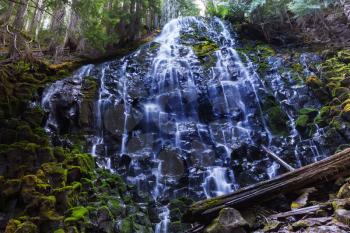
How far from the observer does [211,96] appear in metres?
12.9

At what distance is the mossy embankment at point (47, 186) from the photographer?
6445 millimetres

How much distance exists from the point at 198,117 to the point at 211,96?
114 centimetres

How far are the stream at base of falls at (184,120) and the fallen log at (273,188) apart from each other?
5.97 feet

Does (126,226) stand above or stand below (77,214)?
below

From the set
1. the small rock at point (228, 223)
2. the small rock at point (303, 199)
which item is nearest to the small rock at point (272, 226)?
the small rock at point (228, 223)

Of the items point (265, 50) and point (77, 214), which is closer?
point (77, 214)

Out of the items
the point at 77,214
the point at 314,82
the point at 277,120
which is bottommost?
the point at 77,214

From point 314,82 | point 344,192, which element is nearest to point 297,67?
point 314,82

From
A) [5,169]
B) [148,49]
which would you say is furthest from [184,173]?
[148,49]

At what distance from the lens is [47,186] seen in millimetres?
6953

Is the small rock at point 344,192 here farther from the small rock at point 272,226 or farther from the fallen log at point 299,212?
the small rock at point 272,226

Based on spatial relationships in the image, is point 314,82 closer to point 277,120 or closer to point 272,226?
point 277,120

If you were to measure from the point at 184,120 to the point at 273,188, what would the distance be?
5.77 meters

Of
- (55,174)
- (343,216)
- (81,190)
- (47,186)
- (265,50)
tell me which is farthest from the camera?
(265,50)
